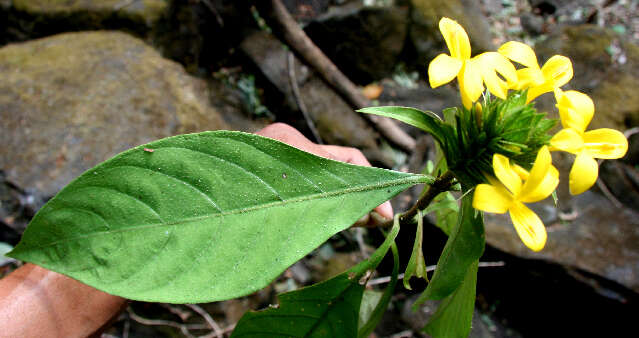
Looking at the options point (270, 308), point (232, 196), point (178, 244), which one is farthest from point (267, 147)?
point (270, 308)

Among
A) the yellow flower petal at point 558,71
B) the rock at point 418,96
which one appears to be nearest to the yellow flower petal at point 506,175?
the yellow flower petal at point 558,71

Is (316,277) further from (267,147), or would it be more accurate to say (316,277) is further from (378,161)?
(267,147)

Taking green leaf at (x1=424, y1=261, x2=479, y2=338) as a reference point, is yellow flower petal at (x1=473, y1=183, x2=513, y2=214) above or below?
above

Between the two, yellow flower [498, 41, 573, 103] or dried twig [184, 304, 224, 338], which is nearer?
yellow flower [498, 41, 573, 103]

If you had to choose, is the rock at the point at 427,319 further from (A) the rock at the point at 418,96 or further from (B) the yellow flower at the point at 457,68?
(B) the yellow flower at the point at 457,68

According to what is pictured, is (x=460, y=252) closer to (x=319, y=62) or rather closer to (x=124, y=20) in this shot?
(x=319, y=62)

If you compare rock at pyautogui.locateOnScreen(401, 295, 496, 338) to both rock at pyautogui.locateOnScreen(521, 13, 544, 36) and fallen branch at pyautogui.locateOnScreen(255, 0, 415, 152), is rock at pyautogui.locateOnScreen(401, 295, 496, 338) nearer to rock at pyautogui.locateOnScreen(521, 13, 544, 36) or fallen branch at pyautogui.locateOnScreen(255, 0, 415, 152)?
fallen branch at pyautogui.locateOnScreen(255, 0, 415, 152)

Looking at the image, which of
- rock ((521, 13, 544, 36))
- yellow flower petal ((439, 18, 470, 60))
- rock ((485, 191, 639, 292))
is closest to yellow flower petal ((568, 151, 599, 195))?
yellow flower petal ((439, 18, 470, 60))

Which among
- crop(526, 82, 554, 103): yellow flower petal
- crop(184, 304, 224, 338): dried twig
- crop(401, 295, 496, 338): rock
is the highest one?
crop(526, 82, 554, 103): yellow flower petal
